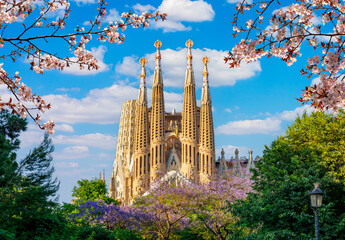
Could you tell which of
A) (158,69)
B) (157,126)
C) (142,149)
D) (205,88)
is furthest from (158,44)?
(142,149)

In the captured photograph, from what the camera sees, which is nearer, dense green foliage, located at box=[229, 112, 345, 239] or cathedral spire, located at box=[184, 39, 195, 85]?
dense green foliage, located at box=[229, 112, 345, 239]

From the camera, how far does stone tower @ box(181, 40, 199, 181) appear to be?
55.6m

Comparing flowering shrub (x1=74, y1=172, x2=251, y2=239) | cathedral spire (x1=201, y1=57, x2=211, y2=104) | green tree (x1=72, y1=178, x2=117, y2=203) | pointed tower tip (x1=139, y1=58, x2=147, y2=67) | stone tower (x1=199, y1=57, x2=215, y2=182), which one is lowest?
flowering shrub (x1=74, y1=172, x2=251, y2=239)

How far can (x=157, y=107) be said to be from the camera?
57.4 m

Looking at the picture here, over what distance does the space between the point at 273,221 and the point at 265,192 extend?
1068 mm

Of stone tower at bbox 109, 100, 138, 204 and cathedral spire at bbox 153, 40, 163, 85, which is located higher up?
cathedral spire at bbox 153, 40, 163, 85

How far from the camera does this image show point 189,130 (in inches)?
2239

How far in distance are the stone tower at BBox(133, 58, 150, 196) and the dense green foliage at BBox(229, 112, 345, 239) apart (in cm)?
3683

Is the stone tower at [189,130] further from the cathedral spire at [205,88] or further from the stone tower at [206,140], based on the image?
the cathedral spire at [205,88]

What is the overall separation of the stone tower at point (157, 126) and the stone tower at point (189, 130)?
251 centimetres

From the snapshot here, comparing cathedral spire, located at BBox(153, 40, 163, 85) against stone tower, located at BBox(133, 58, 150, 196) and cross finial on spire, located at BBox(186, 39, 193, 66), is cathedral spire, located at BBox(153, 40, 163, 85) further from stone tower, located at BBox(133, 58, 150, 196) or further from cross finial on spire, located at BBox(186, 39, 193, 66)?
cross finial on spire, located at BBox(186, 39, 193, 66)

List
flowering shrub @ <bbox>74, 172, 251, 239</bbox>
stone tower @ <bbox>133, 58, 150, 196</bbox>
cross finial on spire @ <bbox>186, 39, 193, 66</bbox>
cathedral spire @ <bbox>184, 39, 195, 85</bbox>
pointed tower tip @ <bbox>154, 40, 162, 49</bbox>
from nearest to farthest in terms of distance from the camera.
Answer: flowering shrub @ <bbox>74, 172, 251, 239</bbox> → stone tower @ <bbox>133, 58, 150, 196</bbox> → cathedral spire @ <bbox>184, 39, 195, 85</bbox> → cross finial on spire @ <bbox>186, 39, 193, 66</bbox> → pointed tower tip @ <bbox>154, 40, 162, 49</bbox>

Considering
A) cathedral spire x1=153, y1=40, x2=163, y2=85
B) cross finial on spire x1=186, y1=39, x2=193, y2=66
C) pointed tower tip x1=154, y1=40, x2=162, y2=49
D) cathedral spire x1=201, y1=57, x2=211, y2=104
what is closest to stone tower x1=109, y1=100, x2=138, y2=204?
cathedral spire x1=153, y1=40, x2=163, y2=85

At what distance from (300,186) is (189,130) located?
132 feet
